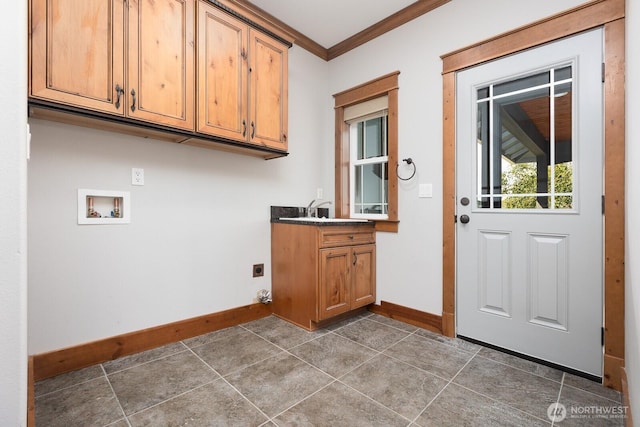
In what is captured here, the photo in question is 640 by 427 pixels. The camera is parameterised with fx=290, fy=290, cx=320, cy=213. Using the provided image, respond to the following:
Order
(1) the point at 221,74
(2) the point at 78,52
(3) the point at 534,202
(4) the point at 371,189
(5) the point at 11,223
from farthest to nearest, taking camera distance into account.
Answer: (4) the point at 371,189
(1) the point at 221,74
(3) the point at 534,202
(2) the point at 78,52
(5) the point at 11,223

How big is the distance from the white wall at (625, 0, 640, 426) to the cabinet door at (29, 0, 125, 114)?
247 cm

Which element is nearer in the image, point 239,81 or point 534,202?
point 534,202

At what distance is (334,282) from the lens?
2.37 m

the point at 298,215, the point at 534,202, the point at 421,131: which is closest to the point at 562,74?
the point at 534,202

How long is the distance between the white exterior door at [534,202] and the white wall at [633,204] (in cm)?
19

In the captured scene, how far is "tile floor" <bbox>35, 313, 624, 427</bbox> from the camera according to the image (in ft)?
4.39

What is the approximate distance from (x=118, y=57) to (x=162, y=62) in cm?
23

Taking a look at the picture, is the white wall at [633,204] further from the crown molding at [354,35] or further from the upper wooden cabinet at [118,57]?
the upper wooden cabinet at [118,57]

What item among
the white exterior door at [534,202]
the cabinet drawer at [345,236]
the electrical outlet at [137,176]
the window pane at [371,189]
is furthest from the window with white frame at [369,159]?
the electrical outlet at [137,176]

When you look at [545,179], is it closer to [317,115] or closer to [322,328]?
[322,328]

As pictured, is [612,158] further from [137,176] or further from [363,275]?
[137,176]

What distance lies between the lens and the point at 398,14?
8.28 ft

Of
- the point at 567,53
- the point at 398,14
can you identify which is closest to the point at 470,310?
the point at 567,53

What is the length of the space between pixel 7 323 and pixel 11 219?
26 centimetres
